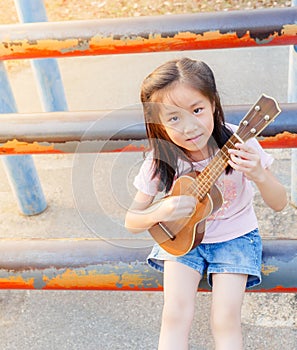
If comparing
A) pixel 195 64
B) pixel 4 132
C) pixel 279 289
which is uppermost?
pixel 195 64

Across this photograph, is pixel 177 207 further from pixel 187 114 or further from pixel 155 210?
pixel 187 114

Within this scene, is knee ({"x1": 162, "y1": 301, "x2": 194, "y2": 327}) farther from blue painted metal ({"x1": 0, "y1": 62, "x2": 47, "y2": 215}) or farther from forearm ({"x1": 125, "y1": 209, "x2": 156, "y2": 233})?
blue painted metal ({"x1": 0, "y1": 62, "x2": 47, "y2": 215})

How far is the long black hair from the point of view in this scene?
135cm

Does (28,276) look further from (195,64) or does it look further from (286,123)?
(286,123)

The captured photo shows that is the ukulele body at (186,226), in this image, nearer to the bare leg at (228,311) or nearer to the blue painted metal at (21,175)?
the bare leg at (228,311)

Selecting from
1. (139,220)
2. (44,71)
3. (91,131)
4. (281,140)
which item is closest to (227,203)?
(139,220)

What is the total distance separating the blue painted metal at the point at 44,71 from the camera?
2.71 m

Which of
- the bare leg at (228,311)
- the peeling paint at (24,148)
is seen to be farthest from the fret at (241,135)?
the peeling paint at (24,148)

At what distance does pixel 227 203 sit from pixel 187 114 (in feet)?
0.88

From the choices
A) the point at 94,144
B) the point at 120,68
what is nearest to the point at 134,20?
the point at 94,144

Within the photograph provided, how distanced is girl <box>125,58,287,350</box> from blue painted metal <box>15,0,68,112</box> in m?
1.49

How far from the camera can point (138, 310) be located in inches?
79.1

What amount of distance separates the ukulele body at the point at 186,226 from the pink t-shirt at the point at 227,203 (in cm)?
7

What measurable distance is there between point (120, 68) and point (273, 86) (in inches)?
47.9
